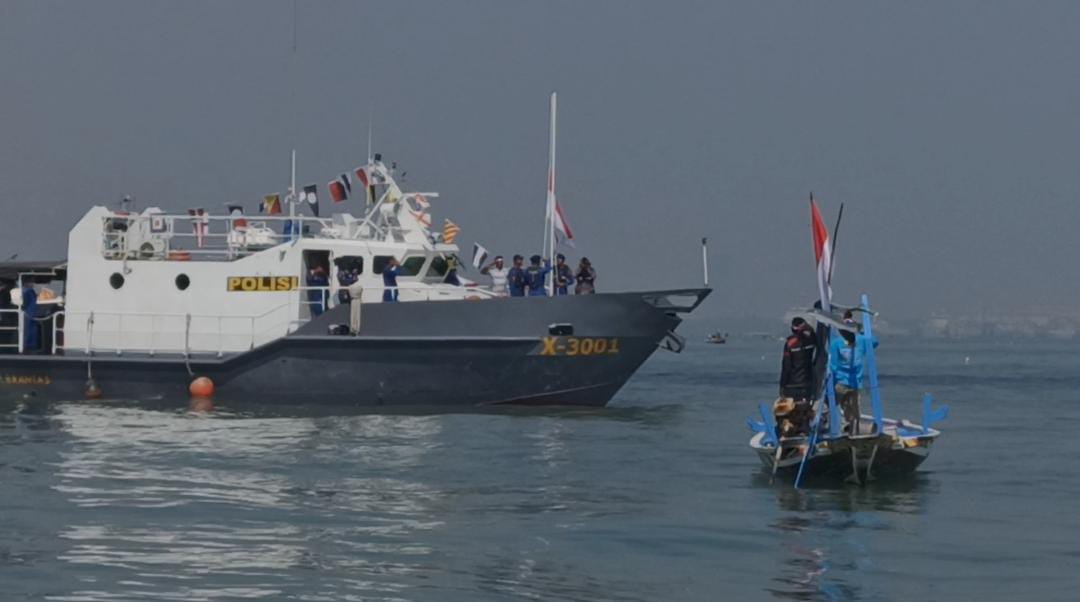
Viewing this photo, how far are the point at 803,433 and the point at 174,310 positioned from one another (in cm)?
1340

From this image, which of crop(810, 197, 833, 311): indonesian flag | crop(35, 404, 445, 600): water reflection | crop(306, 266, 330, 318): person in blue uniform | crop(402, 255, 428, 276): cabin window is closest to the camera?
crop(35, 404, 445, 600): water reflection

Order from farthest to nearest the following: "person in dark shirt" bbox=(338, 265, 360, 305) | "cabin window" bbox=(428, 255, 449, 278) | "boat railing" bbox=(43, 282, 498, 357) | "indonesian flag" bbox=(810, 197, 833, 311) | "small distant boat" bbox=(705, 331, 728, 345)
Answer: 1. "small distant boat" bbox=(705, 331, 728, 345)
2. "cabin window" bbox=(428, 255, 449, 278)
3. "boat railing" bbox=(43, 282, 498, 357)
4. "person in dark shirt" bbox=(338, 265, 360, 305)
5. "indonesian flag" bbox=(810, 197, 833, 311)

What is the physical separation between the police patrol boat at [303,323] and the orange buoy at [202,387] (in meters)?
0.03

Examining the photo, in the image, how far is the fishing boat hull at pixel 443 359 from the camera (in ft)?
84.6

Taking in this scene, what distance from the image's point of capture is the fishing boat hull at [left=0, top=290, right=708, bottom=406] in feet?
84.6

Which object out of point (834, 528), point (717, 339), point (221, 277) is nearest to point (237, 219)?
point (221, 277)

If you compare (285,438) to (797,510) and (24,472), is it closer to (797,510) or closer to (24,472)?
(24,472)

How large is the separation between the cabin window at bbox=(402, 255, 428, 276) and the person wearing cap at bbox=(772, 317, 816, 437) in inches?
425

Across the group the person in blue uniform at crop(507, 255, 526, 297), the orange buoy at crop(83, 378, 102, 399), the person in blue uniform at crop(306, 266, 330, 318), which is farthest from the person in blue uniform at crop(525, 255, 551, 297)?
the orange buoy at crop(83, 378, 102, 399)

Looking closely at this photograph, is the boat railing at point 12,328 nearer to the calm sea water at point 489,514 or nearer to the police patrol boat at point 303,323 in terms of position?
the police patrol boat at point 303,323

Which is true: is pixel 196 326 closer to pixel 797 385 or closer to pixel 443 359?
pixel 443 359

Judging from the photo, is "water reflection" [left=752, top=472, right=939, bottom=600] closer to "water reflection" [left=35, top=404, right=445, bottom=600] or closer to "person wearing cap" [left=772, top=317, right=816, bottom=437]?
"person wearing cap" [left=772, top=317, right=816, bottom=437]

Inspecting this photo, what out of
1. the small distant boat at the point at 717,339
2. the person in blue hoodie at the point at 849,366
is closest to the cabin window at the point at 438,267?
the person in blue hoodie at the point at 849,366

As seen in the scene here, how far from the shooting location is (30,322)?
2819cm
